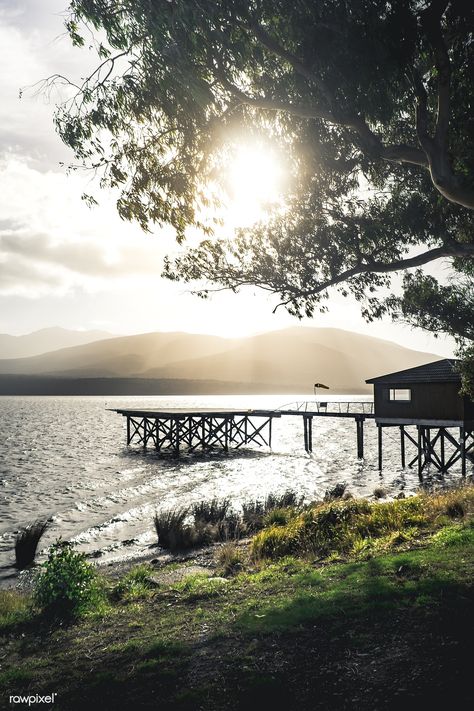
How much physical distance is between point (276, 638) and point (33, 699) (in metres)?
2.96

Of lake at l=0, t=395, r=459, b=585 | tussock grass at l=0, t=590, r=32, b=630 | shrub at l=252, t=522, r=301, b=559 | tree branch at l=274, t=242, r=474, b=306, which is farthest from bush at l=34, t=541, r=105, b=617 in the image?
tree branch at l=274, t=242, r=474, b=306

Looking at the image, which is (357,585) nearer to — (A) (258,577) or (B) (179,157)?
(A) (258,577)

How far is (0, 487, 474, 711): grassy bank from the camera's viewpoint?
520 cm

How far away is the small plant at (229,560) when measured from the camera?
38.5 ft

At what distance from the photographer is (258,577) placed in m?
9.95

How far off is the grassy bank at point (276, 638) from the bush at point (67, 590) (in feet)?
0.63

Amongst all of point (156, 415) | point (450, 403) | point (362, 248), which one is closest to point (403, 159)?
point (362, 248)

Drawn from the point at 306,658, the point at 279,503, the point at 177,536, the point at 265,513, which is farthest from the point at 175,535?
the point at 306,658

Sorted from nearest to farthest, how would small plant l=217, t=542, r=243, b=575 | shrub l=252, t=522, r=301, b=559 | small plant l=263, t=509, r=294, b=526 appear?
small plant l=217, t=542, r=243, b=575 < shrub l=252, t=522, r=301, b=559 < small plant l=263, t=509, r=294, b=526

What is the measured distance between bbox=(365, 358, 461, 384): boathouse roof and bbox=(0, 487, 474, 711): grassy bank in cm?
2323

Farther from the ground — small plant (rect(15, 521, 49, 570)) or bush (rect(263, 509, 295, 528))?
bush (rect(263, 509, 295, 528))

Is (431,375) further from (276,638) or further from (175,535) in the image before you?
(276,638)

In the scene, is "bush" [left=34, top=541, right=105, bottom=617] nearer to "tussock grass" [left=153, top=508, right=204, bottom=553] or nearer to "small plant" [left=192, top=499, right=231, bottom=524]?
"tussock grass" [left=153, top=508, right=204, bottom=553]

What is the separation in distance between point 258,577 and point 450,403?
26.3 meters
